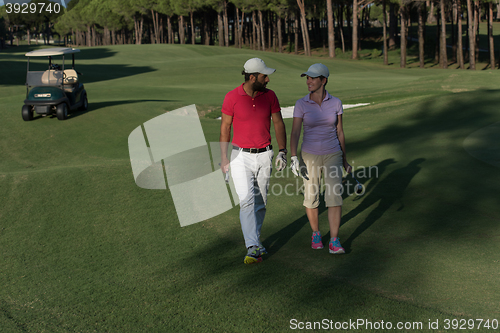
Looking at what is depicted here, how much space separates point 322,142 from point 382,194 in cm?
277

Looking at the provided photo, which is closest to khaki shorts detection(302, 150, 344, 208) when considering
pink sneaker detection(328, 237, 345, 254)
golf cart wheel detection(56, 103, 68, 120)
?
pink sneaker detection(328, 237, 345, 254)

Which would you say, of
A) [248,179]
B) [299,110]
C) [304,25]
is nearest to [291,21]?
[304,25]

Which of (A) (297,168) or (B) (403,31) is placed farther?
(B) (403,31)

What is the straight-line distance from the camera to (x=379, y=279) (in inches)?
188

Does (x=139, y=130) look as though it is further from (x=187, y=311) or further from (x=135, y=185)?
(x=187, y=311)

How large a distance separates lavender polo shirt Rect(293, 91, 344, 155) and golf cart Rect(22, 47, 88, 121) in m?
12.3

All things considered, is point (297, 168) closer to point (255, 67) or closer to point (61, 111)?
point (255, 67)

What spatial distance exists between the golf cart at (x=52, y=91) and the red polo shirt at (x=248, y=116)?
12032 mm

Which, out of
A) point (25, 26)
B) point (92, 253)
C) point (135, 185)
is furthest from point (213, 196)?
point (25, 26)

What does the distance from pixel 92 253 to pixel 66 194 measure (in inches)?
101

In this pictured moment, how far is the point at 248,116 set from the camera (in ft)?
17.8

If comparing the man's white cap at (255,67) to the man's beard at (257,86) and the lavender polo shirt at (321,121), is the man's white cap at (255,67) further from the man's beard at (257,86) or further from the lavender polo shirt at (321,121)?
the lavender polo shirt at (321,121)

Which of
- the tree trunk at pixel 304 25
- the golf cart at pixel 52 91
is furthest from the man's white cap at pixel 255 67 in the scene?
the tree trunk at pixel 304 25

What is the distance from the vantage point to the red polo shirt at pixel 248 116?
17.8 ft
